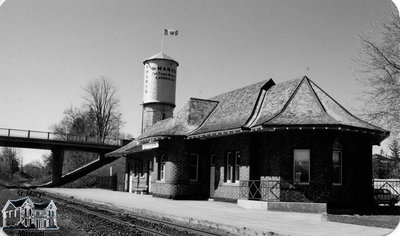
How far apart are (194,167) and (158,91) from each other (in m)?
16.7

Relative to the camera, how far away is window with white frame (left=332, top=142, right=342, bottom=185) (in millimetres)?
17297

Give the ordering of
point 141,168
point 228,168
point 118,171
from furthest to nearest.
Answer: point 118,171 < point 141,168 < point 228,168

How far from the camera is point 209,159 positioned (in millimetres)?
22891

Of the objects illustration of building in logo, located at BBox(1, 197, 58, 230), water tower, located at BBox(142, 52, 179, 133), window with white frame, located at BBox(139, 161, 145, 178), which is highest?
water tower, located at BBox(142, 52, 179, 133)

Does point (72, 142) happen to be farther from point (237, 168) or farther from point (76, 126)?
point (237, 168)

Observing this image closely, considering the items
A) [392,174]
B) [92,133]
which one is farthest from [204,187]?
[92,133]

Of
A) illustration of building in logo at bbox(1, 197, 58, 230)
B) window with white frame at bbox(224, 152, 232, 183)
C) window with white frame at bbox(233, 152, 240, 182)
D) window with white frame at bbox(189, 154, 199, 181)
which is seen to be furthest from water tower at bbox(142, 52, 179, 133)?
illustration of building in logo at bbox(1, 197, 58, 230)

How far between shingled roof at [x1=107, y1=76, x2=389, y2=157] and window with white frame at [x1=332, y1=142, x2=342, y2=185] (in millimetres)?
1209

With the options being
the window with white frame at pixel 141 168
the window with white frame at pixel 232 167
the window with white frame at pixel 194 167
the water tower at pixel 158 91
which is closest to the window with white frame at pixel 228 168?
the window with white frame at pixel 232 167

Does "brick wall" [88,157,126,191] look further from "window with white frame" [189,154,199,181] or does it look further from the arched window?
the arched window

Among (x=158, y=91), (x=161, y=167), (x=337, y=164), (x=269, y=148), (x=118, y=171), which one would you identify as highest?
(x=158, y=91)

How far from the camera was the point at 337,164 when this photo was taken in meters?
17.5

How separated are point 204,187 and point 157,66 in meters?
18.7

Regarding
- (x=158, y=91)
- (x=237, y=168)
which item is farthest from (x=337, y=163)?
(x=158, y=91)
